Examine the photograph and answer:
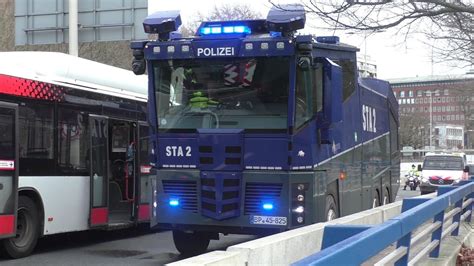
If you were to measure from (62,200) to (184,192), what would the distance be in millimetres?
2848

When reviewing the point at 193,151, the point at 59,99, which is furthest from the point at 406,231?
the point at 59,99

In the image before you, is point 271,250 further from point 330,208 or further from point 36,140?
point 36,140

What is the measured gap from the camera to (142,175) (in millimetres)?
12609

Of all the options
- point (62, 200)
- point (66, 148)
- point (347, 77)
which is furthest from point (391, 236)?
point (66, 148)

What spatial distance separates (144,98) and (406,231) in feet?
30.8

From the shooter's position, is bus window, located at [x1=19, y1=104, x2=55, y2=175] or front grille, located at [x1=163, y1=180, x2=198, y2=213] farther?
bus window, located at [x1=19, y1=104, x2=55, y2=175]

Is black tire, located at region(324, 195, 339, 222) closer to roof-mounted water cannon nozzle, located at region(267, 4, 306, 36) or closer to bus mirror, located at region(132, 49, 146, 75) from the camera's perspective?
roof-mounted water cannon nozzle, located at region(267, 4, 306, 36)

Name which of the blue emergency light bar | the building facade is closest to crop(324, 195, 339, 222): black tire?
the blue emergency light bar

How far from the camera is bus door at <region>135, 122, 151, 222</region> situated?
12453 millimetres

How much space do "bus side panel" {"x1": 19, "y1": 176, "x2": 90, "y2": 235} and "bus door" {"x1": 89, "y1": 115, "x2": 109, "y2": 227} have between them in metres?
0.14

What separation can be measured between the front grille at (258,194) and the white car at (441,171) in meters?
20.6

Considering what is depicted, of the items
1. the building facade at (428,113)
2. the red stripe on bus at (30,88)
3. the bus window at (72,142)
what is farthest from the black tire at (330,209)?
the building facade at (428,113)

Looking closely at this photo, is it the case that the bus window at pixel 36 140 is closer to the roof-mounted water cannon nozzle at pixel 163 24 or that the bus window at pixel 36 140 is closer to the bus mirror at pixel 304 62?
the roof-mounted water cannon nozzle at pixel 163 24

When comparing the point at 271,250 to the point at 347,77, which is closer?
the point at 271,250
